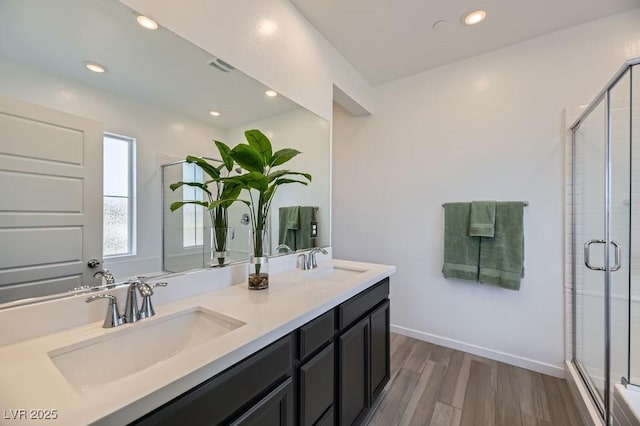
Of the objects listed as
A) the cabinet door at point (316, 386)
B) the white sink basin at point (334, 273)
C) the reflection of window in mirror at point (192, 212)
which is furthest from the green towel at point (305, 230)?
the cabinet door at point (316, 386)

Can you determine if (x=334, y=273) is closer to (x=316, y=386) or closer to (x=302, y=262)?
(x=302, y=262)

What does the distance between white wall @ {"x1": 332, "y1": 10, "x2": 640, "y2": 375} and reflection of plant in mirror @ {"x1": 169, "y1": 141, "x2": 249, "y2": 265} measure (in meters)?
1.80

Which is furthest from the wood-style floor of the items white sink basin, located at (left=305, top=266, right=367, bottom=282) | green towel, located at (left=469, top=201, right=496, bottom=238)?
green towel, located at (left=469, top=201, right=496, bottom=238)

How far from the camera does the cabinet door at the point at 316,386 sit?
3.40 feet

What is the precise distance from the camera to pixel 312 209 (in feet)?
6.96

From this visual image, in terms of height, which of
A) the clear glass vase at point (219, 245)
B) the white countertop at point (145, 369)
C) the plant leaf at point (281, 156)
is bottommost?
the white countertop at point (145, 369)

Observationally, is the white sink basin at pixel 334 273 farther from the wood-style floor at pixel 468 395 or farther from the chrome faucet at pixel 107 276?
the chrome faucet at pixel 107 276

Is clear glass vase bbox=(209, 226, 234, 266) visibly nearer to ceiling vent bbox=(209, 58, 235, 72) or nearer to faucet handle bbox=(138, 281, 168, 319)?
faucet handle bbox=(138, 281, 168, 319)

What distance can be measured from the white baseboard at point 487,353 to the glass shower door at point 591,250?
0.20 metres

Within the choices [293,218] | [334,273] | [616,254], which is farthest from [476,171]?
[293,218]

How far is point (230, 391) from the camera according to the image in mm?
751

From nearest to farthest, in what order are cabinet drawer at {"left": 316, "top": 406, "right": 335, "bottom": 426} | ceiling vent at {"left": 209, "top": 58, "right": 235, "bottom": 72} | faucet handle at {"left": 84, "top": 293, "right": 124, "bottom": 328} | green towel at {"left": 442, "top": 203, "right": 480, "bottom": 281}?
1. faucet handle at {"left": 84, "top": 293, "right": 124, "bottom": 328}
2. cabinet drawer at {"left": 316, "top": 406, "right": 335, "bottom": 426}
3. ceiling vent at {"left": 209, "top": 58, "right": 235, "bottom": 72}
4. green towel at {"left": 442, "top": 203, "right": 480, "bottom": 281}

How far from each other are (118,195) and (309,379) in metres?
1.05

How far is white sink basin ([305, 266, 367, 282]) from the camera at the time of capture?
1.77 meters
